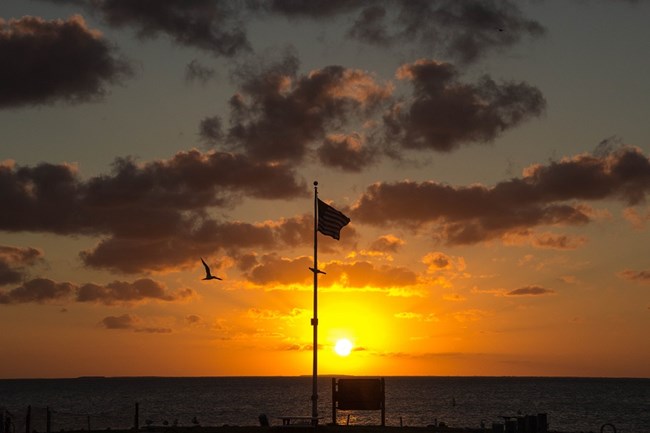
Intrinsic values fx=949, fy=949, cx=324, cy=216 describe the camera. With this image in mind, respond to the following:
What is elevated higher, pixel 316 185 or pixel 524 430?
pixel 316 185

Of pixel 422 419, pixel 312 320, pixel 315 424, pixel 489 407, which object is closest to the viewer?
pixel 315 424

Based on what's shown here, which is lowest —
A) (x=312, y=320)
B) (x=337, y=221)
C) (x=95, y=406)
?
(x=95, y=406)

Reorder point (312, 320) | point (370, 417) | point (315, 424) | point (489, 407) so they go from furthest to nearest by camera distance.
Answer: point (489, 407)
point (370, 417)
point (312, 320)
point (315, 424)

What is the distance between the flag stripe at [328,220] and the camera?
4788cm

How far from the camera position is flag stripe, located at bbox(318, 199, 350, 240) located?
157ft

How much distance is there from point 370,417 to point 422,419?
1385cm

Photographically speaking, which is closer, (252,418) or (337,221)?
(337,221)

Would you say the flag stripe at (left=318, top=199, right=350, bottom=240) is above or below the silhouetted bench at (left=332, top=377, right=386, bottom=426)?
Result: above

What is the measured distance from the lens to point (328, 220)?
48.0 m

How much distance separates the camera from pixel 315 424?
43188 millimetres

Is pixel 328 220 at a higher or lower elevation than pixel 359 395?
higher

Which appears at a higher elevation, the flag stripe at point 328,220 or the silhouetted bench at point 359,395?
the flag stripe at point 328,220

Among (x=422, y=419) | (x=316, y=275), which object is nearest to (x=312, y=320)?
(x=316, y=275)

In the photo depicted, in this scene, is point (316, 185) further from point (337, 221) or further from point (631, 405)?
point (631, 405)
